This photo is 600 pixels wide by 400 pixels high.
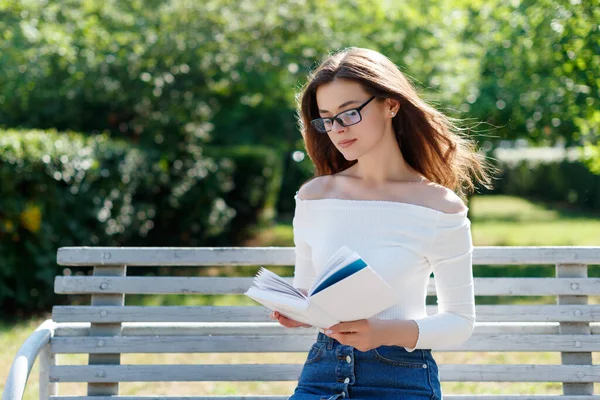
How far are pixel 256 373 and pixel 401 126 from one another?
3.51 feet

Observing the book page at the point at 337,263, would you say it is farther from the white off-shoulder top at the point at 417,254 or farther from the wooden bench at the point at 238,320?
the wooden bench at the point at 238,320

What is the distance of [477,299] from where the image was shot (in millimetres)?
6941

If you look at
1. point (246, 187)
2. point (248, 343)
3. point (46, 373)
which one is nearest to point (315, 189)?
point (248, 343)

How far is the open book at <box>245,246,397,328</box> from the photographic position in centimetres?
201

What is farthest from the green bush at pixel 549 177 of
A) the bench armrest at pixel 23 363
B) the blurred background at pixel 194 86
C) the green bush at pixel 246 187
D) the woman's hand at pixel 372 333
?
the woman's hand at pixel 372 333

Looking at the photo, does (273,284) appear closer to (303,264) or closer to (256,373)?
(303,264)

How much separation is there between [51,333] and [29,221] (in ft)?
11.8

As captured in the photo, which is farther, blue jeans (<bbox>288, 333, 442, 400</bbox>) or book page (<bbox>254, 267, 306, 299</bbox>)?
blue jeans (<bbox>288, 333, 442, 400</bbox>)

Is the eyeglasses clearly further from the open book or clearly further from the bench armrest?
the bench armrest

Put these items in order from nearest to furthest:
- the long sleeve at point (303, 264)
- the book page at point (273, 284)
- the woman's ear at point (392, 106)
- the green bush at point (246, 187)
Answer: the book page at point (273, 284) → the woman's ear at point (392, 106) → the long sleeve at point (303, 264) → the green bush at point (246, 187)

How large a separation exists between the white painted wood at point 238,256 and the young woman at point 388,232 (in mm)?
370

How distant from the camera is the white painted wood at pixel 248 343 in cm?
294

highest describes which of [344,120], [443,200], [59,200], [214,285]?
[344,120]

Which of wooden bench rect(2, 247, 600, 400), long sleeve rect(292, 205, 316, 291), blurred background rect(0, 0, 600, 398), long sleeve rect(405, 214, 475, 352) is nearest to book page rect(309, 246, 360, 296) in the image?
long sleeve rect(405, 214, 475, 352)
